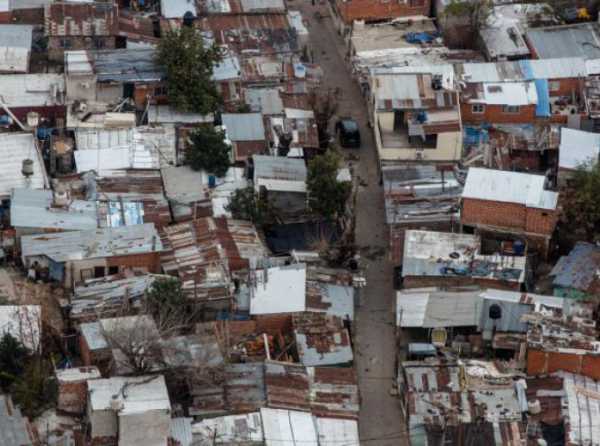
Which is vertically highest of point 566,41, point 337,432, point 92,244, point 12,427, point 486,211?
point 566,41

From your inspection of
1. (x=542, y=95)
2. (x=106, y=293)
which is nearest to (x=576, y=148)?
(x=542, y=95)

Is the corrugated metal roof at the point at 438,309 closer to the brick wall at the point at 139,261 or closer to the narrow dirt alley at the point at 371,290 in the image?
the narrow dirt alley at the point at 371,290

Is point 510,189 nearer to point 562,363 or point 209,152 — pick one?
point 562,363

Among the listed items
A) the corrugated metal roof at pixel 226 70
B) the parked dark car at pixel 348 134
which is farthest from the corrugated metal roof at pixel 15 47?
the parked dark car at pixel 348 134

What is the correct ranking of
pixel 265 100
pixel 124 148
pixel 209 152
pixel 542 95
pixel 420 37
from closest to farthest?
1. pixel 209 152
2. pixel 124 148
3. pixel 542 95
4. pixel 265 100
5. pixel 420 37

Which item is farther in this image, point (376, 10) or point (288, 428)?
point (376, 10)

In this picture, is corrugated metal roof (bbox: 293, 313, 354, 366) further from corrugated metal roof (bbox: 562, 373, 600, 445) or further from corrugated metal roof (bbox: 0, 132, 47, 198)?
corrugated metal roof (bbox: 0, 132, 47, 198)
